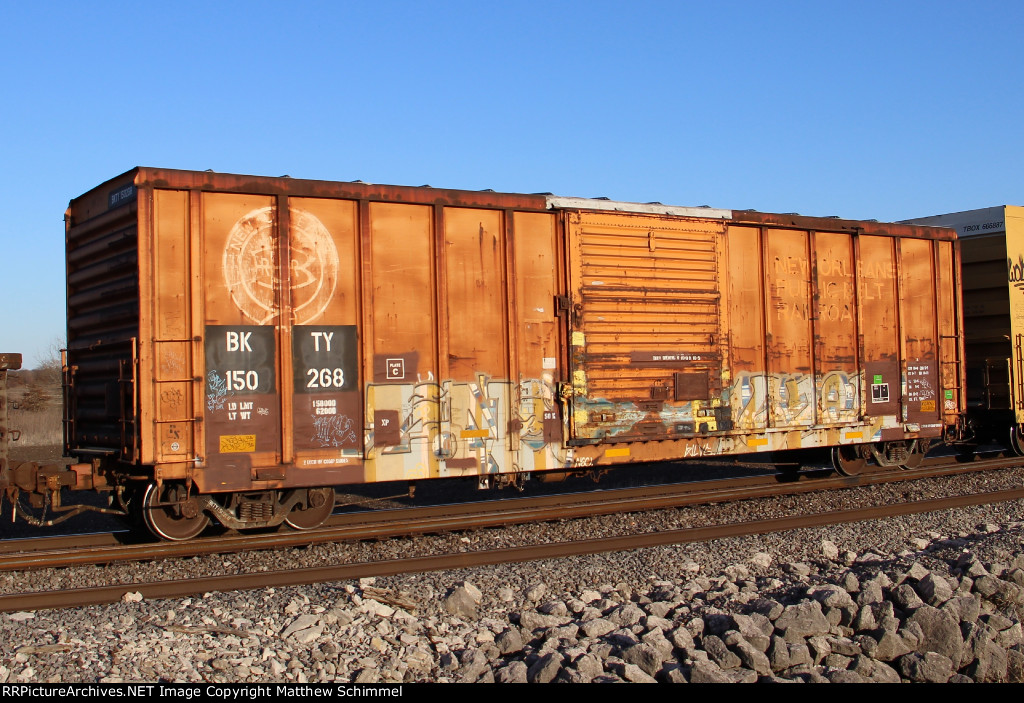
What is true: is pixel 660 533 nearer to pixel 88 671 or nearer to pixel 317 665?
pixel 317 665

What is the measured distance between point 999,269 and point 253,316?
41.6ft

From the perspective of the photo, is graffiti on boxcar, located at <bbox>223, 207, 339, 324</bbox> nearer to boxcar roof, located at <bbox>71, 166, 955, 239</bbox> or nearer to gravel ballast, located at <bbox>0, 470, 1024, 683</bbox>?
boxcar roof, located at <bbox>71, 166, 955, 239</bbox>

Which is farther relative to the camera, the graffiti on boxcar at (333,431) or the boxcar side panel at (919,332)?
the boxcar side panel at (919,332)

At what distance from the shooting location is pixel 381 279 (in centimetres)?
858

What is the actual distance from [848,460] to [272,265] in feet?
29.1

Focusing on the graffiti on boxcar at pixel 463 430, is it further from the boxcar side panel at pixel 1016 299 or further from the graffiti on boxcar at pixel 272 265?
the boxcar side panel at pixel 1016 299

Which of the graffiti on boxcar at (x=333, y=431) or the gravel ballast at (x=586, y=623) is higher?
→ the graffiti on boxcar at (x=333, y=431)

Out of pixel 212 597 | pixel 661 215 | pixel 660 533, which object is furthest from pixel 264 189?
pixel 660 533

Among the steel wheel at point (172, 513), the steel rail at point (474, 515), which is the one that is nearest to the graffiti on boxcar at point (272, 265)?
the steel wheel at point (172, 513)

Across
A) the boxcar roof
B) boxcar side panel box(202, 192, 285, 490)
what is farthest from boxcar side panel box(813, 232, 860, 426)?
boxcar side panel box(202, 192, 285, 490)

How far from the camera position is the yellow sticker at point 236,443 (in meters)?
7.86

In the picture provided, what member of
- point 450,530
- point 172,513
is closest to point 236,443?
point 172,513

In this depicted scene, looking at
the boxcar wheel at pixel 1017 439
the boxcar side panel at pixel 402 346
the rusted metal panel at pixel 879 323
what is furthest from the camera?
the boxcar wheel at pixel 1017 439

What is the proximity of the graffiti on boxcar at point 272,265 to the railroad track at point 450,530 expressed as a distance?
2394 mm
